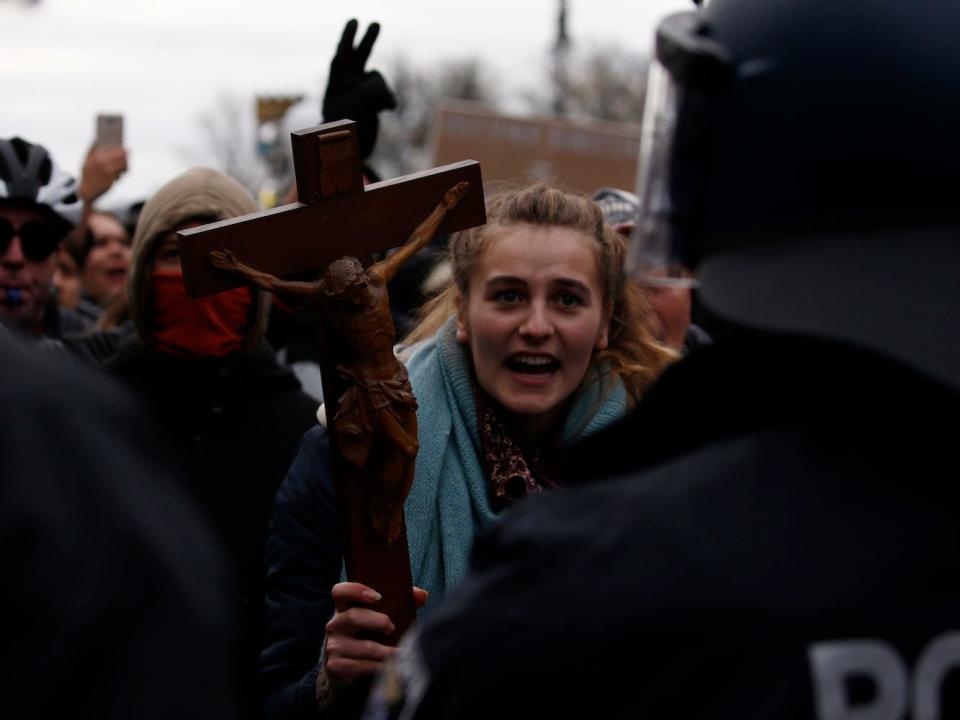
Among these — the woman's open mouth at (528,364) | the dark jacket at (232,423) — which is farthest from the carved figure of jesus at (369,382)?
the dark jacket at (232,423)

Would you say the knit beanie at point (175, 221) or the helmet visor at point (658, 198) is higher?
the helmet visor at point (658, 198)

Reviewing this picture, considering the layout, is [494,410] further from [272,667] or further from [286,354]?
[286,354]

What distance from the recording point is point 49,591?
3.53 feet

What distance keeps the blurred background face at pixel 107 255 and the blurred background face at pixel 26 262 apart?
2.89 metres

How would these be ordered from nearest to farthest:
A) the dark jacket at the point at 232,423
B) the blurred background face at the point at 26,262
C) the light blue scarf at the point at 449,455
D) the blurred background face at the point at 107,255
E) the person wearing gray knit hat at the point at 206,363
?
the light blue scarf at the point at 449,455 → the dark jacket at the point at 232,423 → the person wearing gray knit hat at the point at 206,363 → the blurred background face at the point at 26,262 → the blurred background face at the point at 107,255

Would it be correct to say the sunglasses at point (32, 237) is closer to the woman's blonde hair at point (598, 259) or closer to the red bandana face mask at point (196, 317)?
the red bandana face mask at point (196, 317)

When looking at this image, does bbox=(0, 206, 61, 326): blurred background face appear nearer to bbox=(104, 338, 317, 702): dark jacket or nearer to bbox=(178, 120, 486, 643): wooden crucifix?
bbox=(104, 338, 317, 702): dark jacket

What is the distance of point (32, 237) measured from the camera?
4.97 metres

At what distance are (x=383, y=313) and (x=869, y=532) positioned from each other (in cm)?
151

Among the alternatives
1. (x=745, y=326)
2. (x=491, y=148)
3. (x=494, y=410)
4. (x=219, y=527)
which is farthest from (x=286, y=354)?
(x=491, y=148)

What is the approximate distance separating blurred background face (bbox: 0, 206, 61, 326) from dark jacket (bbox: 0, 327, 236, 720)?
383 centimetres

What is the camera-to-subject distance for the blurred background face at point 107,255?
25.9ft

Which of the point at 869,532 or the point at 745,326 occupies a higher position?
the point at 745,326

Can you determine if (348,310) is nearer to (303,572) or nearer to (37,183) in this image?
(303,572)
